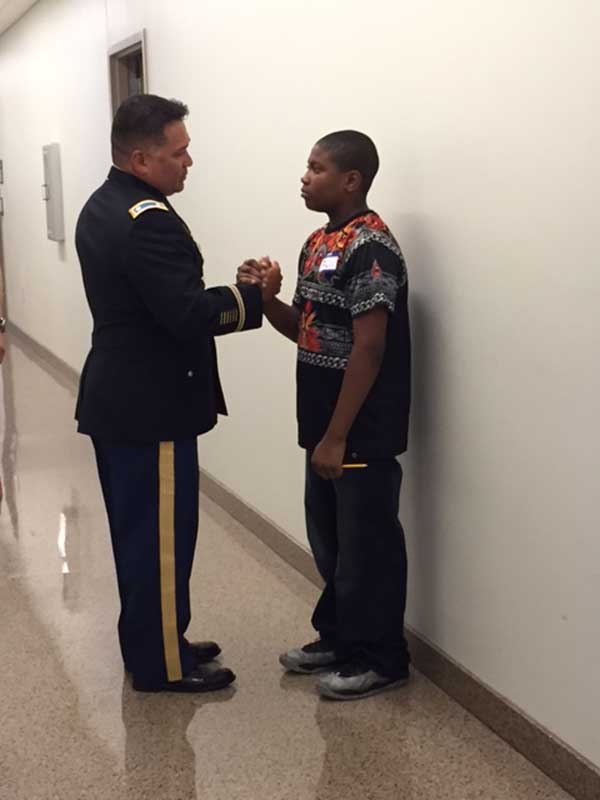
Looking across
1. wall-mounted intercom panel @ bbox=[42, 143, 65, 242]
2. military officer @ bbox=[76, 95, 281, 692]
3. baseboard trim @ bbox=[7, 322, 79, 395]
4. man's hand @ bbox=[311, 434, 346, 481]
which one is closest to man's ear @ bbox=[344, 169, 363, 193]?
military officer @ bbox=[76, 95, 281, 692]

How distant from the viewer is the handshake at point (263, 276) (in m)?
2.34

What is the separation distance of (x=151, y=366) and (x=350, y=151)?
71cm

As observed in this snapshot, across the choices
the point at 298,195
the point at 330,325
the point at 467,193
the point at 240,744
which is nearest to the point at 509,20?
the point at 467,193

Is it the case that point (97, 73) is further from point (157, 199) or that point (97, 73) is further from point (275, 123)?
point (157, 199)

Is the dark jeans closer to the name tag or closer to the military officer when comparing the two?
the military officer

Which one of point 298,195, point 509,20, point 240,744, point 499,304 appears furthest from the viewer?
point 298,195

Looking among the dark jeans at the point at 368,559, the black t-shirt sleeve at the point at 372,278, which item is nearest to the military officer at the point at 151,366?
the black t-shirt sleeve at the point at 372,278

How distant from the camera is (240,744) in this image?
2.27 meters

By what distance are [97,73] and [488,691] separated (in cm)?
445

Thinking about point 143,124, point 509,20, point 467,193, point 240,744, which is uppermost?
point 509,20

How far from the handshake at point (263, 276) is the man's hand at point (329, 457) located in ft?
1.30

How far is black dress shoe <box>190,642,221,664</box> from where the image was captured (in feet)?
8.82

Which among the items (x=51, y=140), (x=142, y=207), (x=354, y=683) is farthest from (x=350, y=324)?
(x=51, y=140)

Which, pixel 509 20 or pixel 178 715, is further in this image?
pixel 178 715
